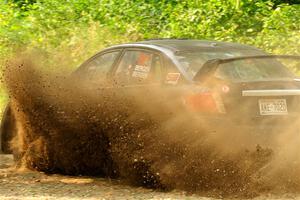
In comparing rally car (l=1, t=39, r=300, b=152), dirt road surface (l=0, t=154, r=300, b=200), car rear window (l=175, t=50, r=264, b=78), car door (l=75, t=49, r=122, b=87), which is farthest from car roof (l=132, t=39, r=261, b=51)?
dirt road surface (l=0, t=154, r=300, b=200)

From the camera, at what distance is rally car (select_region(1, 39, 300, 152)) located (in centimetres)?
654

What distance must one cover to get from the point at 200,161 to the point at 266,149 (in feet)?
2.05

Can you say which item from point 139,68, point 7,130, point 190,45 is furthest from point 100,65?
point 7,130

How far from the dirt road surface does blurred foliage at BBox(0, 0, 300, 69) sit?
19.3 ft

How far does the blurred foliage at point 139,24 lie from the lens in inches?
552

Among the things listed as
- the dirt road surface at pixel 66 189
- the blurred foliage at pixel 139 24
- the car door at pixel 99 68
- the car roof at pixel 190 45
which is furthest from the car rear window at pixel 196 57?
the blurred foliage at pixel 139 24

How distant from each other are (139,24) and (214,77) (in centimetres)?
881

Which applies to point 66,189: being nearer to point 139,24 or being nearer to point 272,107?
point 272,107

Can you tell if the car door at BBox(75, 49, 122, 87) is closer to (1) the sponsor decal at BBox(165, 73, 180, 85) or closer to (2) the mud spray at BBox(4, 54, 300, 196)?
(2) the mud spray at BBox(4, 54, 300, 196)

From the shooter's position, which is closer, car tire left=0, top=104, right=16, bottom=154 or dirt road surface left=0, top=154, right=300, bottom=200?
dirt road surface left=0, top=154, right=300, bottom=200

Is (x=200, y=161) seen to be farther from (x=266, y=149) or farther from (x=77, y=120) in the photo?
(x=77, y=120)

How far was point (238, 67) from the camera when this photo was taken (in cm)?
704

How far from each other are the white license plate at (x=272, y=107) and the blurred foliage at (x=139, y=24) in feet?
21.4

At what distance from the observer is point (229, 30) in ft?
46.9
